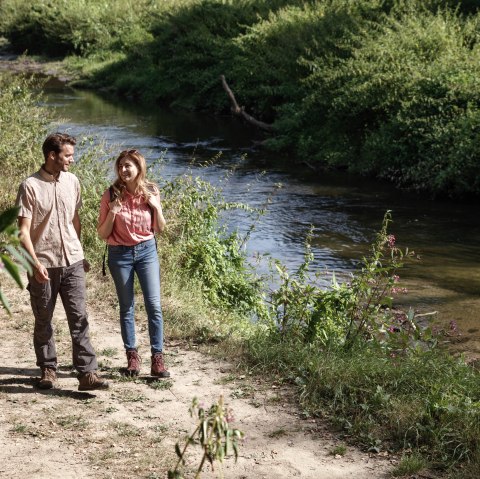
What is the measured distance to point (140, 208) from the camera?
256 inches

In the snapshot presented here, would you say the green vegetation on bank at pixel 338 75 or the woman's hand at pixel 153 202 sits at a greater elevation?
the green vegetation on bank at pixel 338 75

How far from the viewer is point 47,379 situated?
6.41m

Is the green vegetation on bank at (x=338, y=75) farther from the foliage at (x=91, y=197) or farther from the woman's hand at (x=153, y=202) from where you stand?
the woman's hand at (x=153, y=202)

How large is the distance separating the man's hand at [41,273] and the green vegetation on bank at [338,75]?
38.0ft

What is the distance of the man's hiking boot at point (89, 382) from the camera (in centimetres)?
630

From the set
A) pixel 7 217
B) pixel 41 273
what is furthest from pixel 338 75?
pixel 7 217

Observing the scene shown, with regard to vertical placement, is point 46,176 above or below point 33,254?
above

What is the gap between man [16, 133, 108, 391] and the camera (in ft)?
19.6

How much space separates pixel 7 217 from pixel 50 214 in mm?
3663

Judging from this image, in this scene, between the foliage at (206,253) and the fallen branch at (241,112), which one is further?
the fallen branch at (241,112)

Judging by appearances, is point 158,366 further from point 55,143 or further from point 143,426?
point 55,143

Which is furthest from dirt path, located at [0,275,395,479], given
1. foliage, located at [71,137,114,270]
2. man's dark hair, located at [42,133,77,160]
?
foliage, located at [71,137,114,270]

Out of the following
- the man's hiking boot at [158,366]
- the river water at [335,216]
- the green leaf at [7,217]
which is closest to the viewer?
the green leaf at [7,217]

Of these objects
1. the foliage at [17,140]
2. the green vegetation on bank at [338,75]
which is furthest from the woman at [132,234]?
the green vegetation on bank at [338,75]
